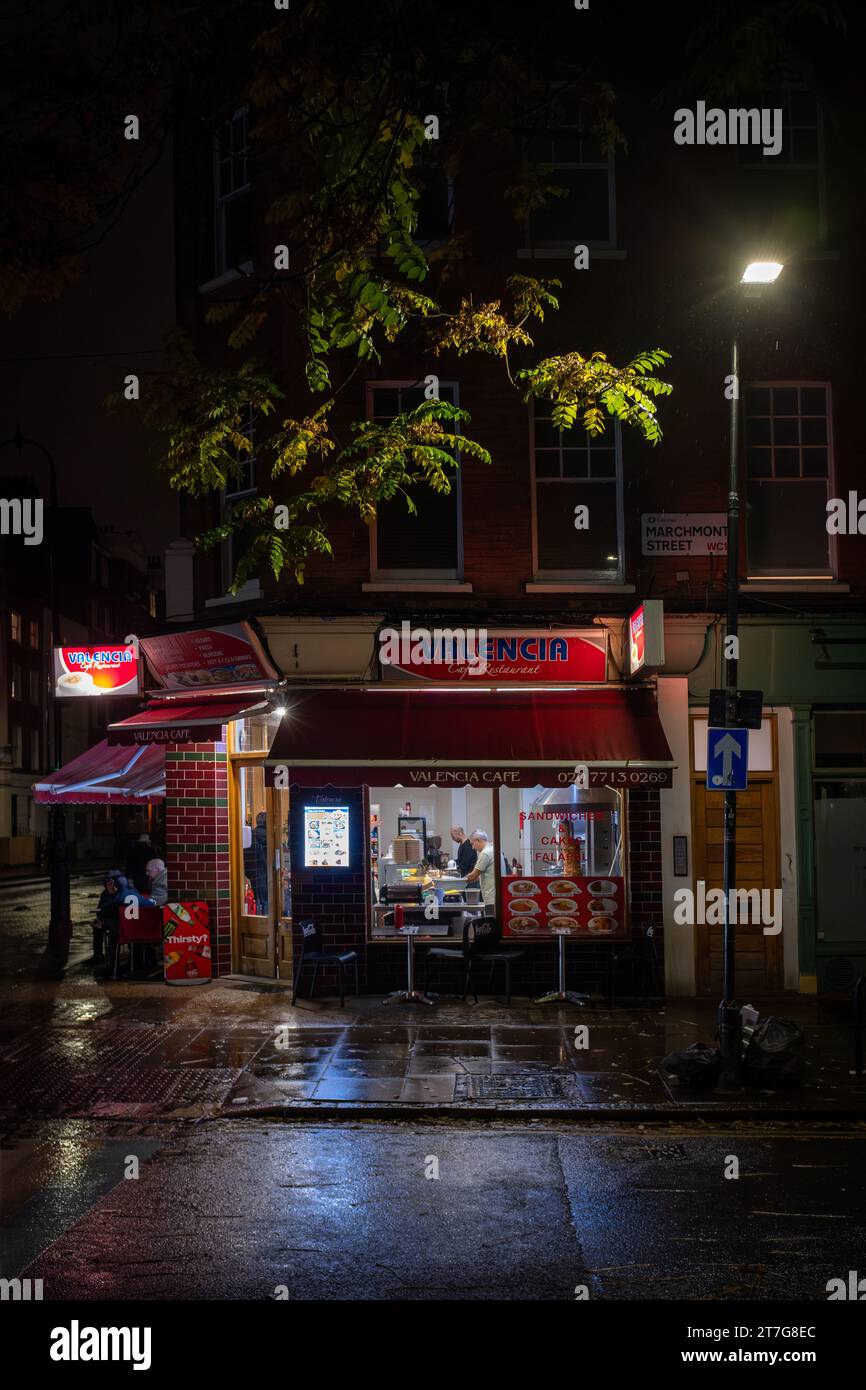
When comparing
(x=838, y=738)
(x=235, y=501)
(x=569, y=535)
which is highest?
(x=235, y=501)

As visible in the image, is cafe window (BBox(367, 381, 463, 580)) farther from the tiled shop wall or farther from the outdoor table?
the outdoor table

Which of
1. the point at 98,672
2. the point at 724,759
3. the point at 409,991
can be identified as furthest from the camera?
the point at 98,672

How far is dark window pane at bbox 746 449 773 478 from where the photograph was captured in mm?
15438

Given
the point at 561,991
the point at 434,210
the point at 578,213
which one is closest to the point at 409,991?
the point at 561,991

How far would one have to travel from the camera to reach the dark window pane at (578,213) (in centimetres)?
1530

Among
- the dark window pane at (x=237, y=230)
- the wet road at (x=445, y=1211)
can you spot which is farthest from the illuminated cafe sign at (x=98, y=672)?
the wet road at (x=445, y=1211)

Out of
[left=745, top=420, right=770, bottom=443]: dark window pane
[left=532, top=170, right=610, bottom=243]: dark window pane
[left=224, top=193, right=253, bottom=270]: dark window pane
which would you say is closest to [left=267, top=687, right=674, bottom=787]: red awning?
[left=745, top=420, right=770, bottom=443]: dark window pane

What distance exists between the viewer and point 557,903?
48.2 feet

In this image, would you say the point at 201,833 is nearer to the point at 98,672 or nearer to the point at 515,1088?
the point at 98,672

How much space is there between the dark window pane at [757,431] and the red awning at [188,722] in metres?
7.08

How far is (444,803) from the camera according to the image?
611 inches

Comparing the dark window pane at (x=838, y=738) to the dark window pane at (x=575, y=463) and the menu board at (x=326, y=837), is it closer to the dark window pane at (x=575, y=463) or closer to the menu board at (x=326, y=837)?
the dark window pane at (x=575, y=463)

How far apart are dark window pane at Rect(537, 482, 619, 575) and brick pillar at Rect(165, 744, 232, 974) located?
5170 mm

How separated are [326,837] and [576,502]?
209 inches
